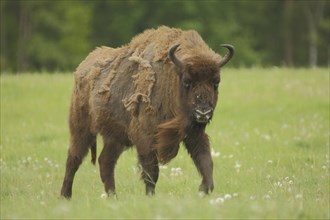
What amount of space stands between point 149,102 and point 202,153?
0.94 m

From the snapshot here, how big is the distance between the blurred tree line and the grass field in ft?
75.8

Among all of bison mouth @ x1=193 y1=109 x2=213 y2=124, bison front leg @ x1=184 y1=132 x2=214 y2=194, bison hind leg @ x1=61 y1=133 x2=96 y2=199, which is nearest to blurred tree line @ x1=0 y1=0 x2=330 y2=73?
bison hind leg @ x1=61 y1=133 x2=96 y2=199

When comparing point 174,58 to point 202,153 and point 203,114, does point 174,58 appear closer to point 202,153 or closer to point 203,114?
point 203,114

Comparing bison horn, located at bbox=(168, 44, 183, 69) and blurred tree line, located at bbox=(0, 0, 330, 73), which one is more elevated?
bison horn, located at bbox=(168, 44, 183, 69)

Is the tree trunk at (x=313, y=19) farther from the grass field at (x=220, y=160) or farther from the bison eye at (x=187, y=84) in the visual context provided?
the bison eye at (x=187, y=84)

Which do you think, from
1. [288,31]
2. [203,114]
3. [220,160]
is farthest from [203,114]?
[288,31]

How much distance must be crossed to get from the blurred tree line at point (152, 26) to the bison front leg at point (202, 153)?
3450 centimetres

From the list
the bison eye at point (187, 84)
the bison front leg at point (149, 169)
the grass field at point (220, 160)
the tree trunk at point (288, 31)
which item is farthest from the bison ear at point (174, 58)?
the tree trunk at point (288, 31)

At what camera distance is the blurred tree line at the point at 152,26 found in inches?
Result: 1812

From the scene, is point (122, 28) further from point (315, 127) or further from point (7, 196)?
point (7, 196)

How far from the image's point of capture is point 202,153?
9266 millimetres

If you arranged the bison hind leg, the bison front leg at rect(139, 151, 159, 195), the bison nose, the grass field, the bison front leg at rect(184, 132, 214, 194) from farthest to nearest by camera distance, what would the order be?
the bison hind leg
the bison front leg at rect(139, 151, 159, 195)
the bison front leg at rect(184, 132, 214, 194)
the bison nose
the grass field

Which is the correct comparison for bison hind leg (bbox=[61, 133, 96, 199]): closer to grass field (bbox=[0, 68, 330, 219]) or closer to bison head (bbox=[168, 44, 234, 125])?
grass field (bbox=[0, 68, 330, 219])

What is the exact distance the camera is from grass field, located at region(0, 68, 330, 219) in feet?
23.8
